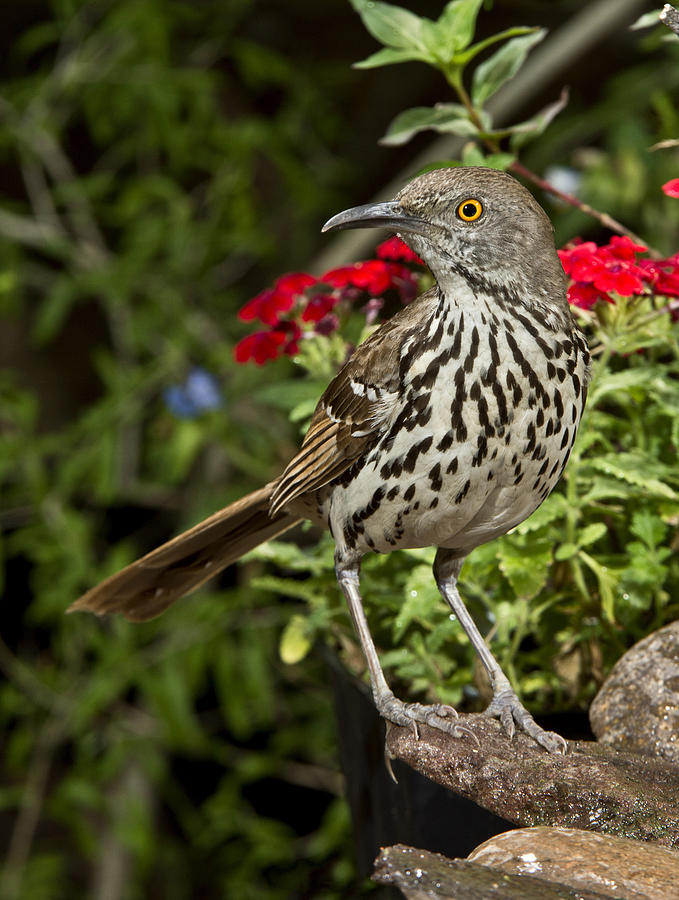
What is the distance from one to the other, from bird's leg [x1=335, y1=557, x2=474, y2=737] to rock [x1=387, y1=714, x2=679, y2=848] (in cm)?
2

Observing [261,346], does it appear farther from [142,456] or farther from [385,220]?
[142,456]

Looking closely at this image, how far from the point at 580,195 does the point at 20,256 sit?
2.32 m

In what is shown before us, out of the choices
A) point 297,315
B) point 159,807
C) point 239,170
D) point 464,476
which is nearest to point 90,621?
point 159,807

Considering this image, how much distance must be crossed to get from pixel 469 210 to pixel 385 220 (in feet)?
0.47

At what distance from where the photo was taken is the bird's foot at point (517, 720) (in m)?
2.08

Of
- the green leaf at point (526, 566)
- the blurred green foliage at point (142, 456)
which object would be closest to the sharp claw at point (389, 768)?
the green leaf at point (526, 566)

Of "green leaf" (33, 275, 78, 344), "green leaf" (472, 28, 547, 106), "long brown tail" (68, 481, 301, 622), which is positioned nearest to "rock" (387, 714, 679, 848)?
"long brown tail" (68, 481, 301, 622)

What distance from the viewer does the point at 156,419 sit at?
193 inches

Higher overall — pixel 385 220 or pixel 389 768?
pixel 385 220

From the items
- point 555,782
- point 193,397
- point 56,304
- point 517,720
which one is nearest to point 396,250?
Answer: point 517,720

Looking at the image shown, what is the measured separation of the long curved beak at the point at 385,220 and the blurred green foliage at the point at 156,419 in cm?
165

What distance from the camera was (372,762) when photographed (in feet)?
7.82

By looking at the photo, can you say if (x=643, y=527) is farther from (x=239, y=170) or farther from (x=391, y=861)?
(x=239, y=170)

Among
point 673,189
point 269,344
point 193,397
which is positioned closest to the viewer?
point 673,189
